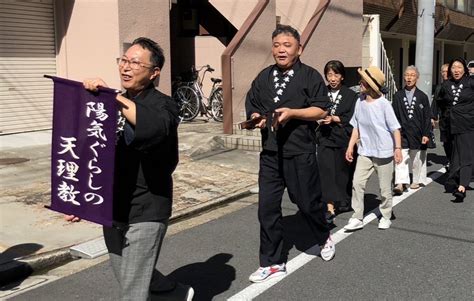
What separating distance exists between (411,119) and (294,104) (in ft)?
12.2

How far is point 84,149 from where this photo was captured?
2840 millimetres

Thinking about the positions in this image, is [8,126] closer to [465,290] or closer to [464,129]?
[464,129]

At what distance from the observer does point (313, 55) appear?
12.7 metres

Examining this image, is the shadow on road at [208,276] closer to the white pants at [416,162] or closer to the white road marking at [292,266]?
the white road marking at [292,266]

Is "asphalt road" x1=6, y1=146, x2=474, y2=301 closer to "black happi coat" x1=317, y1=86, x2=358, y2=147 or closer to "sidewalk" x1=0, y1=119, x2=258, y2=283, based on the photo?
"sidewalk" x1=0, y1=119, x2=258, y2=283

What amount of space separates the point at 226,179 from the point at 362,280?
13.2 feet

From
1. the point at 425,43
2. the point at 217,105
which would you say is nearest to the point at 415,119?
the point at 425,43

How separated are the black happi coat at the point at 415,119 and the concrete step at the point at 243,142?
131 inches

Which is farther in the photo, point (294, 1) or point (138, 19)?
point (294, 1)

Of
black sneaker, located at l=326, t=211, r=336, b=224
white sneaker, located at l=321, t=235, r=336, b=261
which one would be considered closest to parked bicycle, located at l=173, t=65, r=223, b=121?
black sneaker, located at l=326, t=211, r=336, b=224

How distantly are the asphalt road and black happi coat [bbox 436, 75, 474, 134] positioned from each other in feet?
4.58

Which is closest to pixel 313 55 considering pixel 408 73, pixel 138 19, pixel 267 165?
pixel 138 19

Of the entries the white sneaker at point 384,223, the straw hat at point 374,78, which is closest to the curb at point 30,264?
the white sneaker at point 384,223

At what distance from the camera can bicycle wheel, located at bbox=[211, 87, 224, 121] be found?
43.2ft
